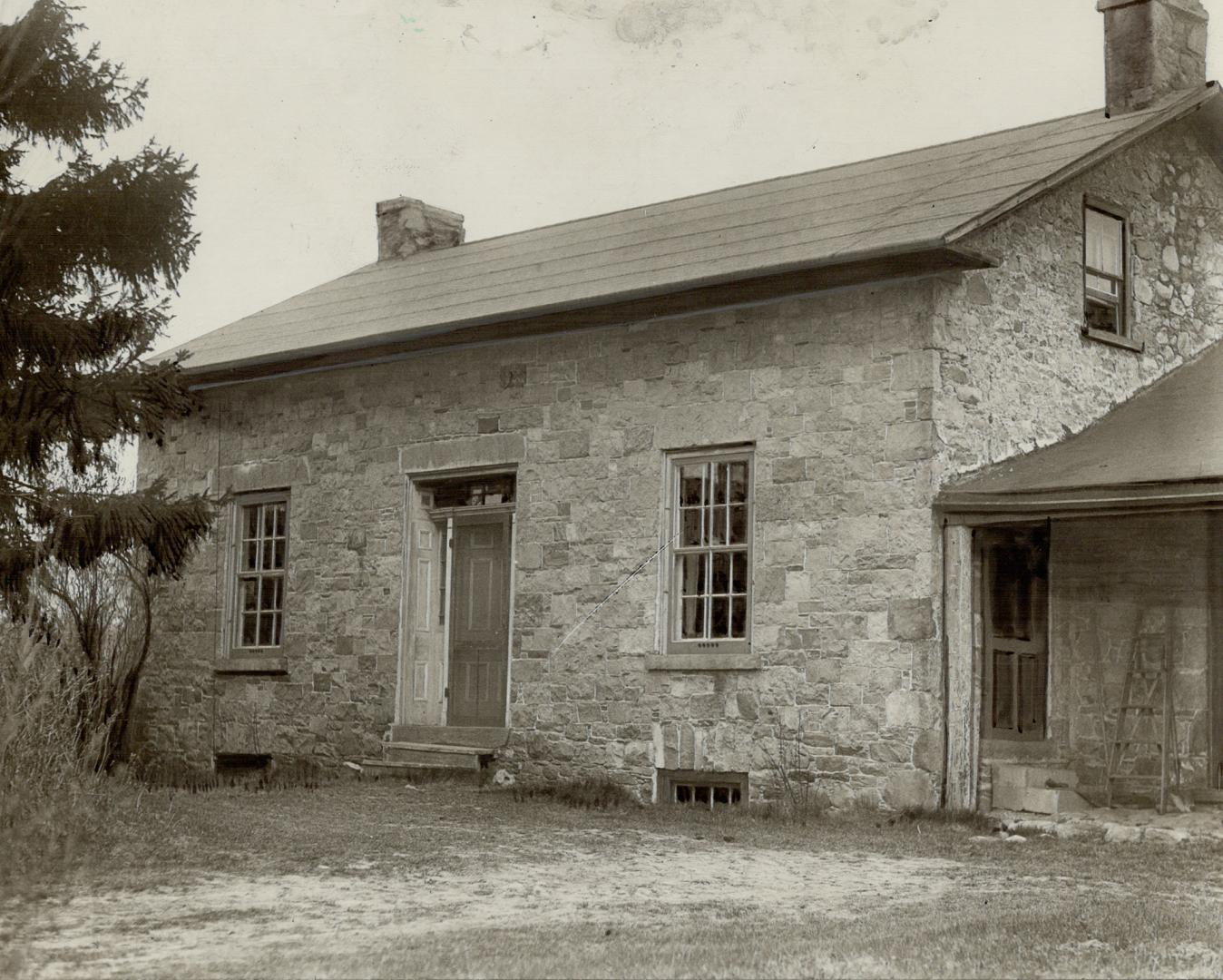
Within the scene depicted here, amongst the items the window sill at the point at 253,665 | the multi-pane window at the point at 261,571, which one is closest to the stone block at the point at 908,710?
the window sill at the point at 253,665

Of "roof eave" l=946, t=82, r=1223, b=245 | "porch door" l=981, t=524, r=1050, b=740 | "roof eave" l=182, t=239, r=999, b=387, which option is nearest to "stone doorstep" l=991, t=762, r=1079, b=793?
"porch door" l=981, t=524, r=1050, b=740

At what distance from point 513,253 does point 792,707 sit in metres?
6.56

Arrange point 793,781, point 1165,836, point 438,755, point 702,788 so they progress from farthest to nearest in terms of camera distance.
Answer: point 438,755, point 702,788, point 793,781, point 1165,836

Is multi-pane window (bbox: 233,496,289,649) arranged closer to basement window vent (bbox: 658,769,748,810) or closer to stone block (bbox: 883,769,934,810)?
basement window vent (bbox: 658,769,748,810)

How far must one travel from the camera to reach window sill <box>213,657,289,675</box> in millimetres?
15734

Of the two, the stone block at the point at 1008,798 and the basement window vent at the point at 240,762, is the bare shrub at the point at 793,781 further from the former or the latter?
the basement window vent at the point at 240,762

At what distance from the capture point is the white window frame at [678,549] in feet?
41.6

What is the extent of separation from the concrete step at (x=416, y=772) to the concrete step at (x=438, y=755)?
0.11 feet

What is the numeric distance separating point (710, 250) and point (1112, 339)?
3.42 m

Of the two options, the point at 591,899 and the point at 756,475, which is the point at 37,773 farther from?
the point at 756,475

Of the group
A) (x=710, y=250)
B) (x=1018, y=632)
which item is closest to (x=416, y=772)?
(x=710, y=250)

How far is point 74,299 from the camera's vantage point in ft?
40.0

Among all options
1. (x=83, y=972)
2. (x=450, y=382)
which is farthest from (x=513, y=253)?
(x=83, y=972)

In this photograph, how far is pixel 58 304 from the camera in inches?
476
